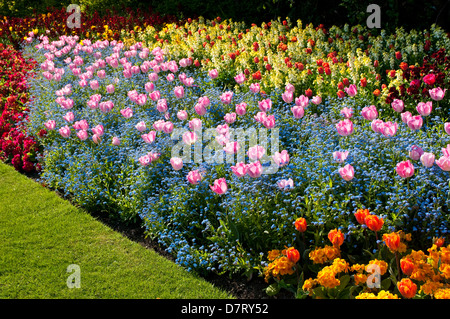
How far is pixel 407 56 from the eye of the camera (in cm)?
607

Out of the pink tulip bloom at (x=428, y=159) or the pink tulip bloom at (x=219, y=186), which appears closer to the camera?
the pink tulip bloom at (x=428, y=159)

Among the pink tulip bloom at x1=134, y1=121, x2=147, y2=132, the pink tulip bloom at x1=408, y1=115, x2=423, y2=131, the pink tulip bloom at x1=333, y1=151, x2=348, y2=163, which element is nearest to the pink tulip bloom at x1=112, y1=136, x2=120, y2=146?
the pink tulip bloom at x1=134, y1=121, x2=147, y2=132

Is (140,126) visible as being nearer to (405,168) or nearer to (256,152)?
(256,152)

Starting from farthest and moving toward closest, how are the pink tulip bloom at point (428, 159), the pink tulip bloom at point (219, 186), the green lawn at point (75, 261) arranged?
the green lawn at point (75, 261)
the pink tulip bloom at point (219, 186)
the pink tulip bloom at point (428, 159)

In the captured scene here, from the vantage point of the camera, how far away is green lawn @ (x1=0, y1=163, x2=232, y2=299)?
3484mm

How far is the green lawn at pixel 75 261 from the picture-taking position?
3484 millimetres

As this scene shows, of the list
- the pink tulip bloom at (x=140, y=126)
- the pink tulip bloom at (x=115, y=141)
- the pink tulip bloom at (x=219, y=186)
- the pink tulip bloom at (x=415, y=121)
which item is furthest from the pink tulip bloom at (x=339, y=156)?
the pink tulip bloom at (x=115, y=141)

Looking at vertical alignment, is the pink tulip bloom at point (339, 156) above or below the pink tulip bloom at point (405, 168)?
above

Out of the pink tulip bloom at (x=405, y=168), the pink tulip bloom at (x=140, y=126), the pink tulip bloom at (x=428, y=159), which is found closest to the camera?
the pink tulip bloom at (x=405, y=168)

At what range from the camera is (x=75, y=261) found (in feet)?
12.6

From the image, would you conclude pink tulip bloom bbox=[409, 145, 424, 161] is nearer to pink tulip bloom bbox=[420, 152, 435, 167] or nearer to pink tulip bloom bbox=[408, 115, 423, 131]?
pink tulip bloom bbox=[420, 152, 435, 167]

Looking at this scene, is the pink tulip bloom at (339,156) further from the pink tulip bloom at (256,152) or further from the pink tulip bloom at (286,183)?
the pink tulip bloom at (256,152)

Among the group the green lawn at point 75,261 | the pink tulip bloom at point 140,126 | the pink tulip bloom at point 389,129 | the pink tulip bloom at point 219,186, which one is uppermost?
the pink tulip bloom at point 140,126
